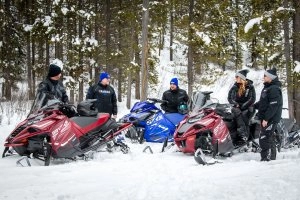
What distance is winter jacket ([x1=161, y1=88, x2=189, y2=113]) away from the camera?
10.4 meters

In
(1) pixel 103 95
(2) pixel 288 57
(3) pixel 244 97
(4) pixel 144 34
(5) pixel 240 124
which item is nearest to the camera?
(5) pixel 240 124

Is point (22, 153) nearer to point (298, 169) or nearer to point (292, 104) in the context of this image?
point (298, 169)

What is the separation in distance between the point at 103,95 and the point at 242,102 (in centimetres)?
401

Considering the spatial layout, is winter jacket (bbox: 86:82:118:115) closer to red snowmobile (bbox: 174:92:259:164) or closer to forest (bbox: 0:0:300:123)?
red snowmobile (bbox: 174:92:259:164)

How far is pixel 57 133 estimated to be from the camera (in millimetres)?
6195

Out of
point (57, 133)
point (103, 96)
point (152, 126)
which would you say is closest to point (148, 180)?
point (57, 133)

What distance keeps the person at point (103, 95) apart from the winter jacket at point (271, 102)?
14.9 feet

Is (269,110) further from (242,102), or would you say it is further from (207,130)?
(242,102)

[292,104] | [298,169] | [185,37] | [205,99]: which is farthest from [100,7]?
[298,169]

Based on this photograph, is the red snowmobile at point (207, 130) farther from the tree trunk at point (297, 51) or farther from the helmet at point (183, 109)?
the tree trunk at point (297, 51)

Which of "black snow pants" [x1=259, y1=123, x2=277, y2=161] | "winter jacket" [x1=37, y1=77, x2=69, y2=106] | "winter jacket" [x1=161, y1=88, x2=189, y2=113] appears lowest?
"black snow pants" [x1=259, y1=123, x2=277, y2=161]

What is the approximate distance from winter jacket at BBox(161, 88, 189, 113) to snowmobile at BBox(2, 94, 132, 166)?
140 inches

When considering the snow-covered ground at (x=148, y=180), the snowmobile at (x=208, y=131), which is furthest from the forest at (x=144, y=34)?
the snow-covered ground at (x=148, y=180)

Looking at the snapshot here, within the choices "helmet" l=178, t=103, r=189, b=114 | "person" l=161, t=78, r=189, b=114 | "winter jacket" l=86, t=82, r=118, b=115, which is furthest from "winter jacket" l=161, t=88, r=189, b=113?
"winter jacket" l=86, t=82, r=118, b=115
